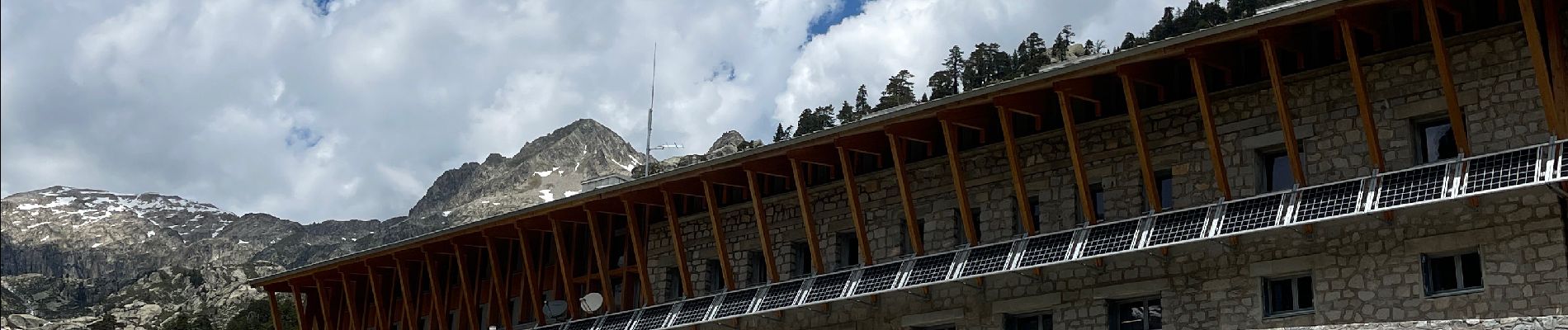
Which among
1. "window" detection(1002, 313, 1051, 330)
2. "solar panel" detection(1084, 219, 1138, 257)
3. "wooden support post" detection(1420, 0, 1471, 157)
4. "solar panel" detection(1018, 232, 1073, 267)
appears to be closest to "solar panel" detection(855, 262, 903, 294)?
"window" detection(1002, 313, 1051, 330)

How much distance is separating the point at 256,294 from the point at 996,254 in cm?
7976

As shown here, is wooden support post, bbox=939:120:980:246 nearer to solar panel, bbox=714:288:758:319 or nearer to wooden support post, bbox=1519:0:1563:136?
solar panel, bbox=714:288:758:319

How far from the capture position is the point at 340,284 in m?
44.4

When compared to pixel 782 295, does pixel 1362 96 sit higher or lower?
higher

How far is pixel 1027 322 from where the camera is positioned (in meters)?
27.2

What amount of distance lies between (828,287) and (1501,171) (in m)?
11.8

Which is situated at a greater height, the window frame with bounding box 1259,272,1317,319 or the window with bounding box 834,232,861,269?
the window with bounding box 834,232,861,269

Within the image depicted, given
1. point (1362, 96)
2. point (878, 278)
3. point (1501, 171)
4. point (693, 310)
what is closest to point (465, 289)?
point (693, 310)

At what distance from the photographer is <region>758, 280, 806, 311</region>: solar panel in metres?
29.0

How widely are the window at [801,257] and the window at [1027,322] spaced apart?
589cm

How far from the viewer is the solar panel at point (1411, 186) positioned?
20.7 m

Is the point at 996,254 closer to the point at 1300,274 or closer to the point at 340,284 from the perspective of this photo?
the point at 1300,274

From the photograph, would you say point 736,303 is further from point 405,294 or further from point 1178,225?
point 405,294

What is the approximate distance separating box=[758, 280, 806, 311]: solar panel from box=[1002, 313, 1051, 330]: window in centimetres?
385
